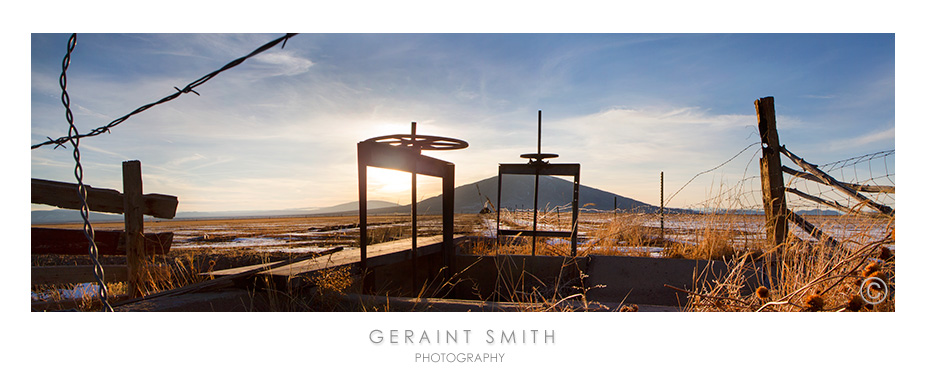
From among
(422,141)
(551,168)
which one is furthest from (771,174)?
(422,141)

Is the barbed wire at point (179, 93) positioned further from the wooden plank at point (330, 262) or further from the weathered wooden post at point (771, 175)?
the weathered wooden post at point (771, 175)

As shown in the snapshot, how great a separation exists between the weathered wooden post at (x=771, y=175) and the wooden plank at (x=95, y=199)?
6.22 meters

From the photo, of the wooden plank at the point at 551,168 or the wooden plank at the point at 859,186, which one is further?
the wooden plank at the point at 551,168

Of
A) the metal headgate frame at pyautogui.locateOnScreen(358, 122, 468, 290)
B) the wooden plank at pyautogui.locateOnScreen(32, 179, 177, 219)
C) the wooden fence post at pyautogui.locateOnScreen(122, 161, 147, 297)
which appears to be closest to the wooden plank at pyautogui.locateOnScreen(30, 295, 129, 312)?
the wooden fence post at pyautogui.locateOnScreen(122, 161, 147, 297)

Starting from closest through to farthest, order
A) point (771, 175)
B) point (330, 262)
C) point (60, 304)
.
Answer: point (60, 304) → point (330, 262) → point (771, 175)

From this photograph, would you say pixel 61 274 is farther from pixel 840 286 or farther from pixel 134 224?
pixel 840 286

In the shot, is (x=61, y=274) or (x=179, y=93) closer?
(x=179, y=93)

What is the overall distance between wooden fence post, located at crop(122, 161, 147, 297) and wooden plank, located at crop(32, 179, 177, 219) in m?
0.07

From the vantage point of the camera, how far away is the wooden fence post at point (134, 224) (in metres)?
4.66

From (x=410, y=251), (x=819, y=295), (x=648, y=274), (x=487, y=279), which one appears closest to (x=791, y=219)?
(x=648, y=274)

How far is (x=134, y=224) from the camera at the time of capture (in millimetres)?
4680

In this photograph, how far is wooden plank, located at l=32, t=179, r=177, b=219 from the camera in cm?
386

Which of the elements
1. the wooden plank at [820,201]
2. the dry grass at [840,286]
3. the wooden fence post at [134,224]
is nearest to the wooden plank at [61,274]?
the wooden fence post at [134,224]

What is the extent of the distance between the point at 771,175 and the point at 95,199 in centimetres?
679
